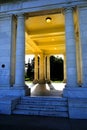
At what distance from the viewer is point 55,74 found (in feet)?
139

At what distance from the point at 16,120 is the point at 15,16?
8.22 m

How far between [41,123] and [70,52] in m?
5.32

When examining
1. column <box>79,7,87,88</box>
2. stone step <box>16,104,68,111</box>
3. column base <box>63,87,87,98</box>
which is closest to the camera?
stone step <box>16,104,68,111</box>

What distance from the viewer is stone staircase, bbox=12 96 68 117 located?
26.1ft

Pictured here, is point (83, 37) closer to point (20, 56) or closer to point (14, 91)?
point (20, 56)

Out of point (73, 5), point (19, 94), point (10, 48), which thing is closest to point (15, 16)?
point (10, 48)

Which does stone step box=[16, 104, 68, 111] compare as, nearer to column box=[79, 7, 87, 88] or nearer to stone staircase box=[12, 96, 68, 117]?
stone staircase box=[12, 96, 68, 117]

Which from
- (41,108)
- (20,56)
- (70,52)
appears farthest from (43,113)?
(20,56)

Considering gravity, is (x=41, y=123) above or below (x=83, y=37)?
below

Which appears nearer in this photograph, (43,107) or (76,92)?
(43,107)

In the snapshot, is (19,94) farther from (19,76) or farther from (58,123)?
(58,123)

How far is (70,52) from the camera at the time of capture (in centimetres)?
1019

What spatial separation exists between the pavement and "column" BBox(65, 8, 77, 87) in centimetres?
323

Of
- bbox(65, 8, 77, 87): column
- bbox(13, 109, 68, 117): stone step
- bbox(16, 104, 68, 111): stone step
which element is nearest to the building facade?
bbox(65, 8, 77, 87): column
